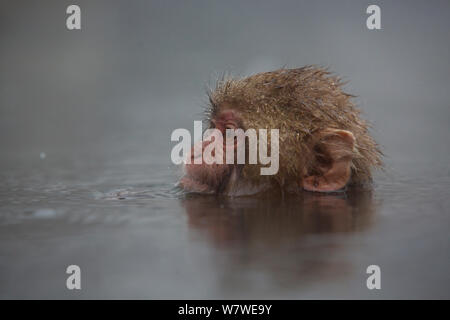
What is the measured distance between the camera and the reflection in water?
1904mm

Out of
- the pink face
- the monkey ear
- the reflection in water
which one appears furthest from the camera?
the pink face

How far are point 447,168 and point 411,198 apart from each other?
166cm

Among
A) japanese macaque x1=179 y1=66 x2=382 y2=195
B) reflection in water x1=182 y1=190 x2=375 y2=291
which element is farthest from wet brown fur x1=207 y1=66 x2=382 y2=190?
reflection in water x1=182 y1=190 x2=375 y2=291

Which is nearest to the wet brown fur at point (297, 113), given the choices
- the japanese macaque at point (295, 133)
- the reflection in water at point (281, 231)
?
the japanese macaque at point (295, 133)

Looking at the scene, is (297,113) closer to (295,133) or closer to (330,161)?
(295,133)

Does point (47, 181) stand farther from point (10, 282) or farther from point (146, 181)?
point (10, 282)

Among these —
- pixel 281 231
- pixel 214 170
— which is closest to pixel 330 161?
pixel 214 170

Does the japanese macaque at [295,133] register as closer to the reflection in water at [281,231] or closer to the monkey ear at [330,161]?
the monkey ear at [330,161]

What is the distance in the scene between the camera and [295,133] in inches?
132

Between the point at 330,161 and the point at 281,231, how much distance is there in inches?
41.5

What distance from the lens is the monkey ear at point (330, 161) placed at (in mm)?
3307

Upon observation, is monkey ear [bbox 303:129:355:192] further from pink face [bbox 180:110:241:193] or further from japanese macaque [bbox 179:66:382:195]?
pink face [bbox 180:110:241:193]

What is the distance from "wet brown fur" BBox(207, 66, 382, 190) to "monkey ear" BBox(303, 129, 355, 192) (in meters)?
0.02
